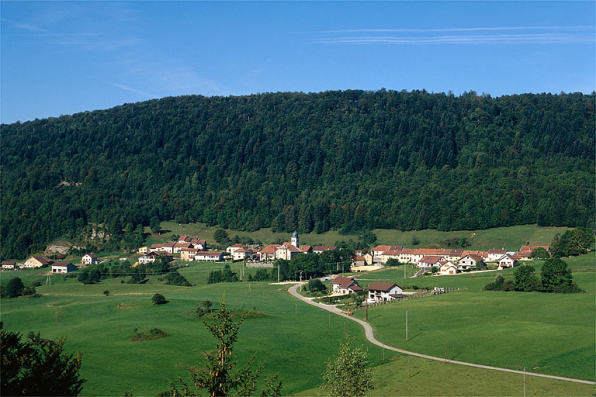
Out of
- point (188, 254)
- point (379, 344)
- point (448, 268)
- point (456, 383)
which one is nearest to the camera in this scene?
point (456, 383)

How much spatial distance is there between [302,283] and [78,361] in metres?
83.5

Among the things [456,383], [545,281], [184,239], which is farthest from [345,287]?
[184,239]

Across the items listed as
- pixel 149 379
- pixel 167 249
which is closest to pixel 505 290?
pixel 149 379

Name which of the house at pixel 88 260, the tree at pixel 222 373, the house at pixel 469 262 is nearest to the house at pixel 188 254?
the house at pixel 88 260

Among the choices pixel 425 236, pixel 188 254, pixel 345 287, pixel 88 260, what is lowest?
pixel 345 287

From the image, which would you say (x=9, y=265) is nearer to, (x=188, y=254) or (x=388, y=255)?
(x=188, y=254)

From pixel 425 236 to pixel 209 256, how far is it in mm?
56175

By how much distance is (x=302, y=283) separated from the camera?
102000 mm

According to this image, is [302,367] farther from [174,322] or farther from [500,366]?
[174,322]

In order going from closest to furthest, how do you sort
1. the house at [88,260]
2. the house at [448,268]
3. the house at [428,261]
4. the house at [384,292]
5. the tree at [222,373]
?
the tree at [222,373] < the house at [384,292] < the house at [448,268] < the house at [428,261] < the house at [88,260]

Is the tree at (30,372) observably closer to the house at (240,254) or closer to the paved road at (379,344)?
the paved road at (379,344)

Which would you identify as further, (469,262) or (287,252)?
(287,252)

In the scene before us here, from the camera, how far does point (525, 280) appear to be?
76.0 m

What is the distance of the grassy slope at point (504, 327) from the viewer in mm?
44625
